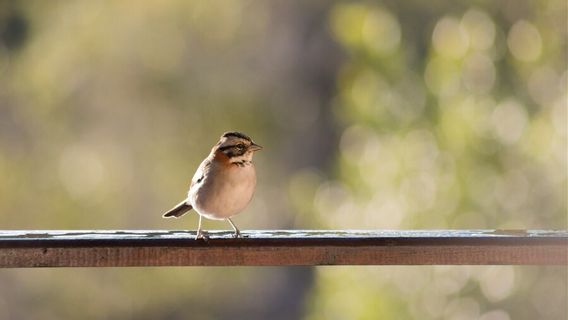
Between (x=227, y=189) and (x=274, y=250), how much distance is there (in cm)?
73

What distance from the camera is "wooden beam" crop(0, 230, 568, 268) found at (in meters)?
2.00

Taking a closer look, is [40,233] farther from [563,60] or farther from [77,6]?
[77,6]

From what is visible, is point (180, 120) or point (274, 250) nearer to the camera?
point (274, 250)

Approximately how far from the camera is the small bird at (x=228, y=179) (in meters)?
2.76

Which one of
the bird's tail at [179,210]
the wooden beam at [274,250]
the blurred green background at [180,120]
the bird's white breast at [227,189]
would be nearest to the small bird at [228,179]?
the bird's white breast at [227,189]

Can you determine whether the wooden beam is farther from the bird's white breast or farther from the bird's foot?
the bird's white breast

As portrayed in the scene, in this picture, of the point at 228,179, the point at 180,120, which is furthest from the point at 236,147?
the point at 180,120

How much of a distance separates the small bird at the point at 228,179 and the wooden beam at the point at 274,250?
60 cm

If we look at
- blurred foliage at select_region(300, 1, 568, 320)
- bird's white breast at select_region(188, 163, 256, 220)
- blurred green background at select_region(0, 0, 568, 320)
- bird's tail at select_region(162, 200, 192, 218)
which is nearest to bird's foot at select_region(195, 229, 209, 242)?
bird's white breast at select_region(188, 163, 256, 220)

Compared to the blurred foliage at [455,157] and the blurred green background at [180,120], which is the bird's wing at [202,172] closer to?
the blurred foliage at [455,157]

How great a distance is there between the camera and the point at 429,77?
15.7 feet

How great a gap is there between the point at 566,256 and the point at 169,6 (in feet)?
19.5

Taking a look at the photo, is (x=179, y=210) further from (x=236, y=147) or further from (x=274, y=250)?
(x=274, y=250)

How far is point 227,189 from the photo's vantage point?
2762 mm
